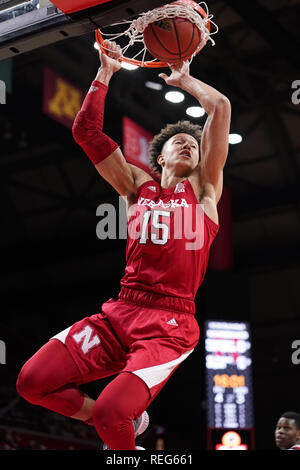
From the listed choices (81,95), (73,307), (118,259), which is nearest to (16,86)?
(81,95)

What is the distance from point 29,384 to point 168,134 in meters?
1.89

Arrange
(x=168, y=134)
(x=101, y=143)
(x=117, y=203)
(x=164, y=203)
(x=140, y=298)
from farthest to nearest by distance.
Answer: (x=117, y=203), (x=168, y=134), (x=101, y=143), (x=164, y=203), (x=140, y=298)

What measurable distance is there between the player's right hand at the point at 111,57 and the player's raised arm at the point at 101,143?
24 millimetres

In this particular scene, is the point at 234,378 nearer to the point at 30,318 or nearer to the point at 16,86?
the point at 16,86

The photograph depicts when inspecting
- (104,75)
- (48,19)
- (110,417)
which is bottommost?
(110,417)

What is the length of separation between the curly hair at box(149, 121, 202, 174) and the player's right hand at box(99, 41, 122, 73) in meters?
0.54

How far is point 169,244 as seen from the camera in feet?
11.4

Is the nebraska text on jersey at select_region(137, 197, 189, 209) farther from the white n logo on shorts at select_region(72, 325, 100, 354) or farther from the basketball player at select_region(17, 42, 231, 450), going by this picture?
the white n logo on shorts at select_region(72, 325, 100, 354)

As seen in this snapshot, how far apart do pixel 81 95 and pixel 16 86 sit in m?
1.59

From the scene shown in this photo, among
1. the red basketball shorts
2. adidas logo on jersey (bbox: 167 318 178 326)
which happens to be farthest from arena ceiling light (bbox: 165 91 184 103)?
adidas logo on jersey (bbox: 167 318 178 326)

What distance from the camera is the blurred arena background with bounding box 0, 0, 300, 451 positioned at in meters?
10.0

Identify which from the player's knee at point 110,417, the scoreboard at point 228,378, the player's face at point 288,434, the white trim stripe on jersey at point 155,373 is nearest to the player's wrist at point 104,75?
the white trim stripe on jersey at point 155,373

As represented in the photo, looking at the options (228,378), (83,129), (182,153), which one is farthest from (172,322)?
(228,378)

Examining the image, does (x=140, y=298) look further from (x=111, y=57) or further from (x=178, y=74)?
(x=111, y=57)
